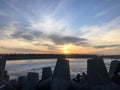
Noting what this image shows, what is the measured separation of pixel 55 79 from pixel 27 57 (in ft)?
199

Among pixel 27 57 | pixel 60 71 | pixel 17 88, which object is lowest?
pixel 17 88

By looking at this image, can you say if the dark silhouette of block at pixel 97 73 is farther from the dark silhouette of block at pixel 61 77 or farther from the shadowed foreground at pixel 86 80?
the dark silhouette of block at pixel 61 77

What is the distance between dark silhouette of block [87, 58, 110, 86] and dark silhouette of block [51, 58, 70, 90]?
46.1 inches

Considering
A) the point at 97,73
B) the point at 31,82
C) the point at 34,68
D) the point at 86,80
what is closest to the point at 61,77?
the point at 86,80

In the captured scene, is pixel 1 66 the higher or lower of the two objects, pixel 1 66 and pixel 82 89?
the higher

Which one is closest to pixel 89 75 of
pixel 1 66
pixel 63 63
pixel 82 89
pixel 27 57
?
pixel 82 89

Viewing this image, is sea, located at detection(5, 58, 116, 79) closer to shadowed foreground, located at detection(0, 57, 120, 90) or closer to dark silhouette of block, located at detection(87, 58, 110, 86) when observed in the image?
shadowed foreground, located at detection(0, 57, 120, 90)

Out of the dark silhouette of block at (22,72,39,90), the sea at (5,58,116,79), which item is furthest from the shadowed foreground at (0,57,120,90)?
the sea at (5,58,116,79)

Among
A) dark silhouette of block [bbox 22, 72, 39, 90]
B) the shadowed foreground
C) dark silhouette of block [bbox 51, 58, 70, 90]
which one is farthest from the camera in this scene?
dark silhouette of block [bbox 22, 72, 39, 90]

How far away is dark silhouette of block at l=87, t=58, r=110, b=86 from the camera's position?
29.4 ft

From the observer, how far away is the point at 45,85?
10.7 m

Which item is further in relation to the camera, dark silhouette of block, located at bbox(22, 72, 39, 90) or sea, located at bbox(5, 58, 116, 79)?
sea, located at bbox(5, 58, 116, 79)

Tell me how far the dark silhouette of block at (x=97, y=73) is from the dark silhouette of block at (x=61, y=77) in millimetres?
1171

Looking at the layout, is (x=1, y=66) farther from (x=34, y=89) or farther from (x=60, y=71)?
(x=60, y=71)
